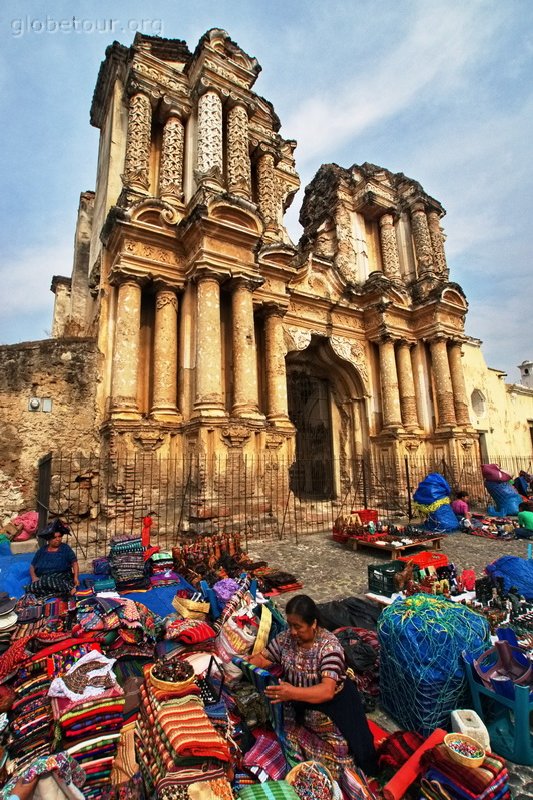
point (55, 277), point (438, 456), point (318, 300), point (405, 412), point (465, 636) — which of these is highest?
point (55, 277)

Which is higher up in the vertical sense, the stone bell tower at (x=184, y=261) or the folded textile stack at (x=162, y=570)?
the stone bell tower at (x=184, y=261)

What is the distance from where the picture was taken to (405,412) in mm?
14445

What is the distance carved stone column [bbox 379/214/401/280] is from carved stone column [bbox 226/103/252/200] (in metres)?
7.28

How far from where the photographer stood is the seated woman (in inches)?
91.0

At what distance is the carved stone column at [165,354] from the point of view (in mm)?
9312

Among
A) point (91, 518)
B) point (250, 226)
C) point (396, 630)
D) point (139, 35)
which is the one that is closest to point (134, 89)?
point (139, 35)

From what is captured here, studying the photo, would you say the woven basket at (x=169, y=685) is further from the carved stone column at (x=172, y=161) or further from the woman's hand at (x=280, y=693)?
the carved stone column at (x=172, y=161)

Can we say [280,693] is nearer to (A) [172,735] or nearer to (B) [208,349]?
(A) [172,735]

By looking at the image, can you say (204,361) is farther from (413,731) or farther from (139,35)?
(139,35)

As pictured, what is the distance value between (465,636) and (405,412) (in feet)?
39.9

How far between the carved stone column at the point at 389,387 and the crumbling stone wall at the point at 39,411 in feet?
31.1

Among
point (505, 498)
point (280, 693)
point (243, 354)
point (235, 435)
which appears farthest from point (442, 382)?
point (280, 693)

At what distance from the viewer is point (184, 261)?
10.2 metres

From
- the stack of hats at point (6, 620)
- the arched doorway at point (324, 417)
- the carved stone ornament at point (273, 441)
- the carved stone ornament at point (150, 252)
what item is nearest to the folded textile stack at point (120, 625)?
the stack of hats at point (6, 620)
